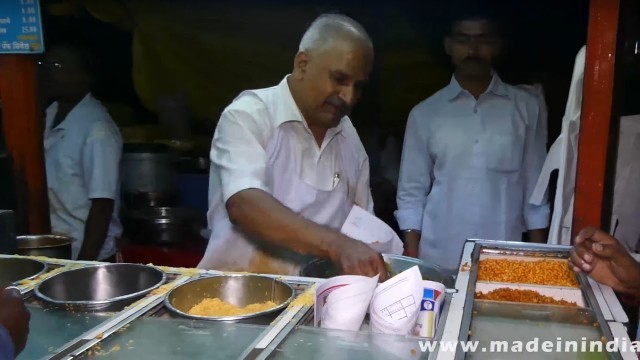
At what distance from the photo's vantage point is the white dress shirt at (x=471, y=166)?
3.13 m

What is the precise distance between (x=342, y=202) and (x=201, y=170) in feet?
4.00

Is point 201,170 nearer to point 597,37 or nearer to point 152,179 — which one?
point 152,179

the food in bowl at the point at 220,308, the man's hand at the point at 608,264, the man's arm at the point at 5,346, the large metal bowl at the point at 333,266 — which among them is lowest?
the large metal bowl at the point at 333,266

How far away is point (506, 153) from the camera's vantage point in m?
3.13

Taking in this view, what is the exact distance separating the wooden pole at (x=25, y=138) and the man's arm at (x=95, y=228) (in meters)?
0.32

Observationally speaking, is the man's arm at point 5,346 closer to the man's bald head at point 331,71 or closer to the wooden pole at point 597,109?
the man's bald head at point 331,71

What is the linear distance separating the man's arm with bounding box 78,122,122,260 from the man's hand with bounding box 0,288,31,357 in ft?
7.94

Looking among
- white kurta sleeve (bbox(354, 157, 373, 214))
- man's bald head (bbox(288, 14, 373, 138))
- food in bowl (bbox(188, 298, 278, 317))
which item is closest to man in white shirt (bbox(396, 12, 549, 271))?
white kurta sleeve (bbox(354, 157, 373, 214))

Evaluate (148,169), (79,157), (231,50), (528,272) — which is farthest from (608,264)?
(79,157)

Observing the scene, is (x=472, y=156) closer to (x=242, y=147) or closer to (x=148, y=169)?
(x=242, y=147)

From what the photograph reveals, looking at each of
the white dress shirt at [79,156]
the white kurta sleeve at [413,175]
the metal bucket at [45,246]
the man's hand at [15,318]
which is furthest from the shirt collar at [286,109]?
the man's hand at [15,318]

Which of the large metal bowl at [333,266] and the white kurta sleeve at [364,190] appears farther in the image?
the white kurta sleeve at [364,190]

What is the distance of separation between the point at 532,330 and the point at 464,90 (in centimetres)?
193

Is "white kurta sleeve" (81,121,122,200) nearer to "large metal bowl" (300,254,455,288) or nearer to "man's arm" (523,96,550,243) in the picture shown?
"large metal bowl" (300,254,455,288)
